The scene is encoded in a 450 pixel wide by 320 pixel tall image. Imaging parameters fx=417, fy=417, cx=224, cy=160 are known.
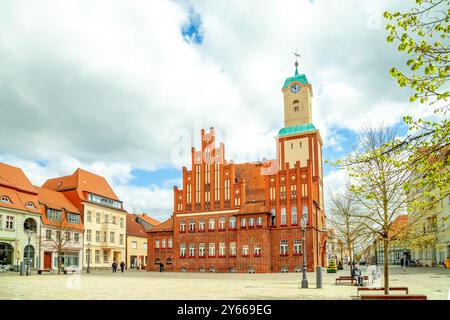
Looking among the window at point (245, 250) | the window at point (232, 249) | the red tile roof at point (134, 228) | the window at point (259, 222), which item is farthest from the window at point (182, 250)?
the red tile roof at point (134, 228)

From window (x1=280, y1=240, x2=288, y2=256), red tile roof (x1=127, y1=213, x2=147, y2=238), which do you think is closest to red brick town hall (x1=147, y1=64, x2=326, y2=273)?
window (x1=280, y1=240, x2=288, y2=256)

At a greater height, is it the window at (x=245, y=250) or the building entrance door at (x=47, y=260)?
the window at (x=245, y=250)

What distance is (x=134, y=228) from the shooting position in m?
69.9

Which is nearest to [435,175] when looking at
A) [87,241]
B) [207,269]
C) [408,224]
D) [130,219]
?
[408,224]

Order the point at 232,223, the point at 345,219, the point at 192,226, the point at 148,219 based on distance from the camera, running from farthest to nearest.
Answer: the point at 148,219 < the point at 192,226 < the point at 232,223 < the point at 345,219

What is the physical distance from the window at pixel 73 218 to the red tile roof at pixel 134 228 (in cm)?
1228

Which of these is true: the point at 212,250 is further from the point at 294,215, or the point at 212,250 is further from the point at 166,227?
the point at 294,215

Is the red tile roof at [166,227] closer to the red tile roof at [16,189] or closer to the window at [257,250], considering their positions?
the window at [257,250]

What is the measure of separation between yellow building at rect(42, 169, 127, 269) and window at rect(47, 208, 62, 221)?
446 cm

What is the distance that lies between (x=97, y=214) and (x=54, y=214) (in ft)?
28.7

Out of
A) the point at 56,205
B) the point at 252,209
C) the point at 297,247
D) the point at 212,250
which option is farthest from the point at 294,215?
the point at 56,205

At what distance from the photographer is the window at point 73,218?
5370cm

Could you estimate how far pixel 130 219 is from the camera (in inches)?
2862
